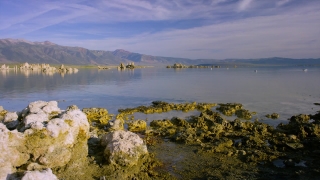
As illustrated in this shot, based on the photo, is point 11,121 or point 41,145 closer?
point 41,145

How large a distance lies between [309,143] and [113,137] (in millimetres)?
10079

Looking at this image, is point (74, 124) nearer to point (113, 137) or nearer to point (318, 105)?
point (113, 137)

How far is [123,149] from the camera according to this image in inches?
405

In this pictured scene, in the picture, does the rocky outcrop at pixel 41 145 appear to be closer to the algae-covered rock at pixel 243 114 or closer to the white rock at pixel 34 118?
the white rock at pixel 34 118

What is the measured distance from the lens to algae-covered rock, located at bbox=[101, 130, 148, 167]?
400 inches

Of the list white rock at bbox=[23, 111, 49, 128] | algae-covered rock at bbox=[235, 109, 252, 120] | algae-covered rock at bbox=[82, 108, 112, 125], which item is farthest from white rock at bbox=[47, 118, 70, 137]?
algae-covered rock at bbox=[235, 109, 252, 120]

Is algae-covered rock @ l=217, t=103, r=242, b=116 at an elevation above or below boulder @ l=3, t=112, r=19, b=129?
below

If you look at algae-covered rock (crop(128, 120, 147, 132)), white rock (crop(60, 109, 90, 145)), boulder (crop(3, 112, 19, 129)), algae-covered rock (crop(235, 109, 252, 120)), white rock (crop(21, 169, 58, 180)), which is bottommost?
algae-covered rock (crop(128, 120, 147, 132))

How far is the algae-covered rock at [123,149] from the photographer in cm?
1016

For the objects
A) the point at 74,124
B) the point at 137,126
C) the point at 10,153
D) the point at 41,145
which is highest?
the point at 74,124

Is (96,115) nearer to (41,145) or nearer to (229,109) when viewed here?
(229,109)

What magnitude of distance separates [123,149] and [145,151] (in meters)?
1.05

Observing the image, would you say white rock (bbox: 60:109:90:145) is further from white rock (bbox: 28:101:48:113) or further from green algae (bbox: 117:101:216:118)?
green algae (bbox: 117:101:216:118)

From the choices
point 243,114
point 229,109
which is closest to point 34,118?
point 243,114
